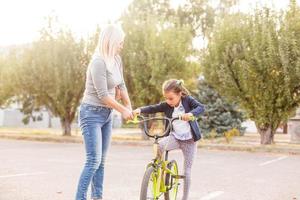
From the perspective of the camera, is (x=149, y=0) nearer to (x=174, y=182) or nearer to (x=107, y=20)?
(x=107, y=20)

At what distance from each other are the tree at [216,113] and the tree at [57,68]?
585 cm

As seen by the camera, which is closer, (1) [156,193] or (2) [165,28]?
(1) [156,193]

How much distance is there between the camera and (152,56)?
18344 millimetres

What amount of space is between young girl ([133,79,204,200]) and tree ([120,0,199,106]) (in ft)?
42.0

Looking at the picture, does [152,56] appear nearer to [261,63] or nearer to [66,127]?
[261,63]

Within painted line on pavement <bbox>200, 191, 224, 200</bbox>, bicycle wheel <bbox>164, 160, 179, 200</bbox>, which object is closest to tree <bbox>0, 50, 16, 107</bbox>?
painted line on pavement <bbox>200, 191, 224, 200</bbox>

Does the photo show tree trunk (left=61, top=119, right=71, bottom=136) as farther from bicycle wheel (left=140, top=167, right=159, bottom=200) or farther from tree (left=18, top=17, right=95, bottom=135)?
bicycle wheel (left=140, top=167, right=159, bottom=200)

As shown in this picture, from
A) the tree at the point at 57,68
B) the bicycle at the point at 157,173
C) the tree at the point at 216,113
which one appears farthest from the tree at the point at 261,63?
the bicycle at the point at 157,173

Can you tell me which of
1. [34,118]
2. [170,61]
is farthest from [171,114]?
[34,118]

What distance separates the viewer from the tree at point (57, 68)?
65.8 ft

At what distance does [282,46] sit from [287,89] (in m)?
1.35

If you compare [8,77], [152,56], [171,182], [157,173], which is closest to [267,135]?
[152,56]

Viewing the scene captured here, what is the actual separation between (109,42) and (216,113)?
1819 cm

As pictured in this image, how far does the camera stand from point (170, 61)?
730 inches
